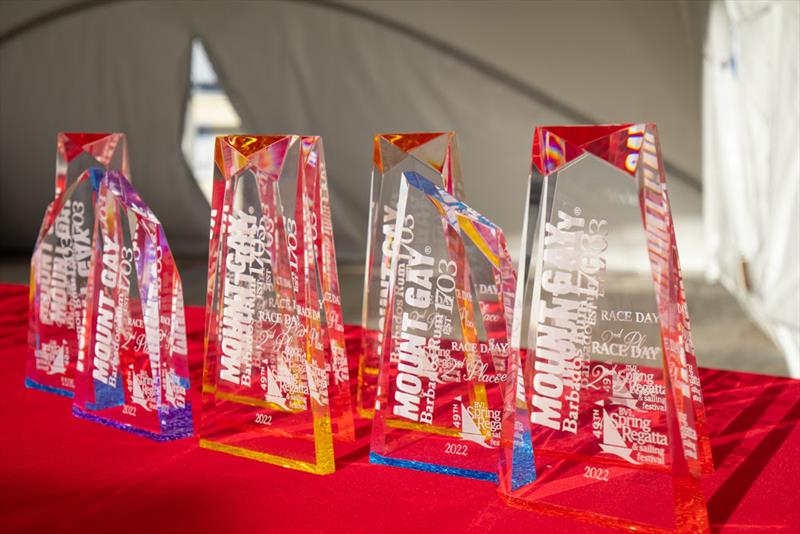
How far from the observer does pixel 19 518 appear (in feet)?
3.05

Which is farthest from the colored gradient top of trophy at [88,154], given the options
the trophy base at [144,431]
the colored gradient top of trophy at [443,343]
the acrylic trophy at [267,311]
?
the colored gradient top of trophy at [443,343]

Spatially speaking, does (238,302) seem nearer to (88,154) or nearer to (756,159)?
(88,154)

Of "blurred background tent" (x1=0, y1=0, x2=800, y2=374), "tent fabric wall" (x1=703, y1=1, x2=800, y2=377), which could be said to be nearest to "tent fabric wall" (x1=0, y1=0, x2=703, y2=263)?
"blurred background tent" (x1=0, y1=0, x2=800, y2=374)

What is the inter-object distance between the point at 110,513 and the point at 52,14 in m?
5.01

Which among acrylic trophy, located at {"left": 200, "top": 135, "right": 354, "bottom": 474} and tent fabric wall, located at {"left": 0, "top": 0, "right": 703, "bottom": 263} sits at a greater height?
tent fabric wall, located at {"left": 0, "top": 0, "right": 703, "bottom": 263}

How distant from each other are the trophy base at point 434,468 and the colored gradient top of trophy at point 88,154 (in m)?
0.60

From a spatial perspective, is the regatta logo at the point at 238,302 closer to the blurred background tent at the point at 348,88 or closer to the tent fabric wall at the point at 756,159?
the tent fabric wall at the point at 756,159

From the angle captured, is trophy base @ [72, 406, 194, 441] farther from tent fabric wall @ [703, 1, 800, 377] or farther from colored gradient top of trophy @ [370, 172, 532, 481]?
tent fabric wall @ [703, 1, 800, 377]

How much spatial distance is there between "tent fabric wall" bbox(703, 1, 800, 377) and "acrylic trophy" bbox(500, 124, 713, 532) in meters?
1.79

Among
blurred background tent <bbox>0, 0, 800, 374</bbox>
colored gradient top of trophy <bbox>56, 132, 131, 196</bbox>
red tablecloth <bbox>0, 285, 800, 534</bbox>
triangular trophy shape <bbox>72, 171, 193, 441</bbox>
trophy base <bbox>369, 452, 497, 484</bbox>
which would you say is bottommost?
red tablecloth <bbox>0, 285, 800, 534</bbox>

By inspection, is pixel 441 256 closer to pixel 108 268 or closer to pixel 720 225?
pixel 108 268

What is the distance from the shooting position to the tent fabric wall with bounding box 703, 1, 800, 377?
8.65 ft

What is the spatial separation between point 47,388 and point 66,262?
0.21m

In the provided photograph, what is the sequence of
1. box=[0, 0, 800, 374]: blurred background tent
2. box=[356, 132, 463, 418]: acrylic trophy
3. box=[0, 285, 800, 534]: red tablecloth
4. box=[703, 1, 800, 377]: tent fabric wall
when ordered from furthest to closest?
box=[0, 0, 800, 374]: blurred background tent < box=[703, 1, 800, 377]: tent fabric wall < box=[356, 132, 463, 418]: acrylic trophy < box=[0, 285, 800, 534]: red tablecloth
